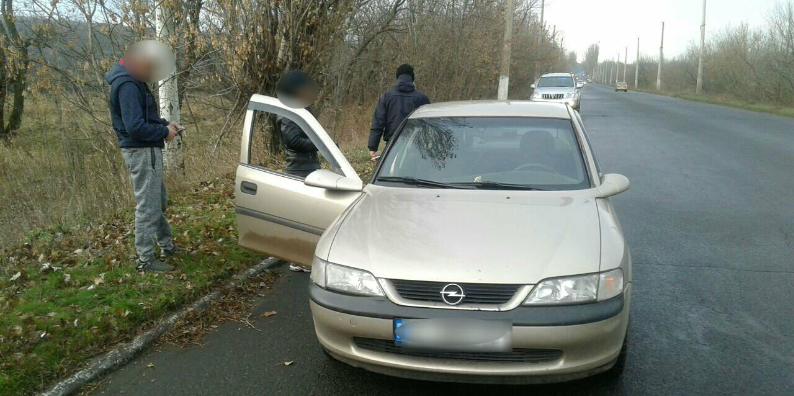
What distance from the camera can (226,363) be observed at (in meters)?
3.74

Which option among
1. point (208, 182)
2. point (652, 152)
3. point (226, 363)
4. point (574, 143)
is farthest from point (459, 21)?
point (226, 363)

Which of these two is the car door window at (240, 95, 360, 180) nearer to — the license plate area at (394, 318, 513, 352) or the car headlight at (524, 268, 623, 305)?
the license plate area at (394, 318, 513, 352)

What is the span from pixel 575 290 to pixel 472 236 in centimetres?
59

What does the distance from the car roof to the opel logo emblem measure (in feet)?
7.02

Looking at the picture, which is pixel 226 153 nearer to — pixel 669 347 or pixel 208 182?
pixel 208 182

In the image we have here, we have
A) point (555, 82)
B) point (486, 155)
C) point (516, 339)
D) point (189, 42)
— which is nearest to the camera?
point (516, 339)

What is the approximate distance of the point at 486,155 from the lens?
14.4 ft

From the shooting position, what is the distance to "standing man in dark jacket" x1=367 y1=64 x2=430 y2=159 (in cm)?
750

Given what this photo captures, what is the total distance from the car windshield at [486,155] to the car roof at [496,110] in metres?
0.07

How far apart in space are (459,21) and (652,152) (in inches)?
415

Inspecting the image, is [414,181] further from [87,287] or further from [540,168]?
[87,287]

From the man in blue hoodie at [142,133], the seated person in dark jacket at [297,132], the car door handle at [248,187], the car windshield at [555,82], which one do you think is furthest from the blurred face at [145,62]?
the car windshield at [555,82]

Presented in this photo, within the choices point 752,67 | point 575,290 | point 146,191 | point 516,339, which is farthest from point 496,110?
point 752,67

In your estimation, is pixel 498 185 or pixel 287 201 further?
pixel 287 201
